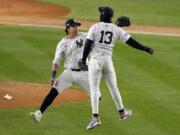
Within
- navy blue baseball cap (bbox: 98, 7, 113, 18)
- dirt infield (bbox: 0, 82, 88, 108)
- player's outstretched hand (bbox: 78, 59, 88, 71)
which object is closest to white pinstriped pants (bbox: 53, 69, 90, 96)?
player's outstretched hand (bbox: 78, 59, 88, 71)

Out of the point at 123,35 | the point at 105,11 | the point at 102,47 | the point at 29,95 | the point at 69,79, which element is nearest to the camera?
the point at 105,11

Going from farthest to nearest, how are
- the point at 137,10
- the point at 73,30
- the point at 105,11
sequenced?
the point at 137,10
the point at 73,30
the point at 105,11

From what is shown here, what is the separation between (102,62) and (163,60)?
8.65 m

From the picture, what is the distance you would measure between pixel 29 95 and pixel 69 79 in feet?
10.7

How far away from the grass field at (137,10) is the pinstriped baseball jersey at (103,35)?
17.2 metres

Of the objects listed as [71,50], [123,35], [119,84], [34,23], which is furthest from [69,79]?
[34,23]

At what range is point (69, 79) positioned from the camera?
47.0 ft

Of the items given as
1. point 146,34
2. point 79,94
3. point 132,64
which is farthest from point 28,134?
point 146,34

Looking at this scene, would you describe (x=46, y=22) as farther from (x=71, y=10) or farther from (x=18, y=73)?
(x=18, y=73)

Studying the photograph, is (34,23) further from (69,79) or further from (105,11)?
(105,11)

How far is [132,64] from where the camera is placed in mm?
21219

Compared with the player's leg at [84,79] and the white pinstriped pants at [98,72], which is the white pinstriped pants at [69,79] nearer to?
the player's leg at [84,79]

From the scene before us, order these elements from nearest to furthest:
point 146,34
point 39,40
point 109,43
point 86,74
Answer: point 109,43
point 86,74
point 39,40
point 146,34

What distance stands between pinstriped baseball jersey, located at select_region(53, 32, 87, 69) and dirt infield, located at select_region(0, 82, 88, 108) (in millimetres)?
2491
